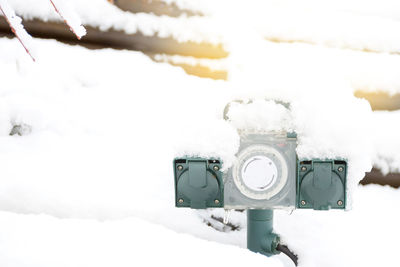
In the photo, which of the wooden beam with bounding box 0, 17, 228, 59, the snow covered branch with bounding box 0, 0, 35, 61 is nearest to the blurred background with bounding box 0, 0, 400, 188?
the wooden beam with bounding box 0, 17, 228, 59

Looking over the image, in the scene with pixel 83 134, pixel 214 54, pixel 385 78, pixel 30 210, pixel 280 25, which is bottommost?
pixel 30 210

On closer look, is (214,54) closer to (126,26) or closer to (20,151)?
(126,26)

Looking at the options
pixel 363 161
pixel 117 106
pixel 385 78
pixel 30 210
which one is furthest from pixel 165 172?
pixel 385 78

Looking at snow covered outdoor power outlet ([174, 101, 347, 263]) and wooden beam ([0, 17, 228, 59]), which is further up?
wooden beam ([0, 17, 228, 59])

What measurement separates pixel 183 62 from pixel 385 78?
924 millimetres

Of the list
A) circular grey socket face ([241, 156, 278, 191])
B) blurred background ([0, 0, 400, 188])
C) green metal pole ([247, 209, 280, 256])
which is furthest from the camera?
blurred background ([0, 0, 400, 188])

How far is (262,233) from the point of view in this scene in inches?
46.9

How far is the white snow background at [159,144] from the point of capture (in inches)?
42.7

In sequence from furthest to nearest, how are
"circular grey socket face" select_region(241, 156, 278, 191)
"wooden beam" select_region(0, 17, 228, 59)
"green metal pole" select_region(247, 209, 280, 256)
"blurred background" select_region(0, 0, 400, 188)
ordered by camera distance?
"wooden beam" select_region(0, 17, 228, 59) → "blurred background" select_region(0, 0, 400, 188) → "green metal pole" select_region(247, 209, 280, 256) → "circular grey socket face" select_region(241, 156, 278, 191)

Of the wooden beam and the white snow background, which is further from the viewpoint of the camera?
the wooden beam

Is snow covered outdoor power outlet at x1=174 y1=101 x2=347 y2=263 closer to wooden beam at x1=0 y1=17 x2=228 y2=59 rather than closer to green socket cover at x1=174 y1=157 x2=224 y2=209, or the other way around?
green socket cover at x1=174 y1=157 x2=224 y2=209

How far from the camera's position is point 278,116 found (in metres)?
1.09

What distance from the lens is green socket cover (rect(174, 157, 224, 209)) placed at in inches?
42.7

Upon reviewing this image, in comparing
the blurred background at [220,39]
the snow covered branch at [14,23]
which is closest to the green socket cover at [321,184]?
the blurred background at [220,39]
